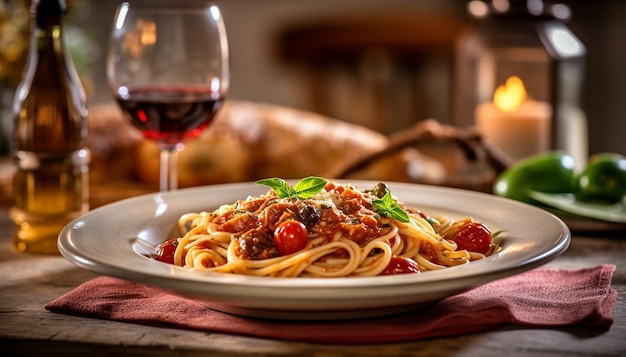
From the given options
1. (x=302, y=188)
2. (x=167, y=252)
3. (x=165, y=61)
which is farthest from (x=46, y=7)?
(x=302, y=188)

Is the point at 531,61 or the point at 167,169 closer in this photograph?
the point at 167,169

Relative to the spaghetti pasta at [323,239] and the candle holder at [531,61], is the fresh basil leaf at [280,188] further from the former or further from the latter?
the candle holder at [531,61]

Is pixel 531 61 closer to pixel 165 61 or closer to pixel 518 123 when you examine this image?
pixel 518 123

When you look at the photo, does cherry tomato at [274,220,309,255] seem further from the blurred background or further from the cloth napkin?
the blurred background

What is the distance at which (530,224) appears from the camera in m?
1.66

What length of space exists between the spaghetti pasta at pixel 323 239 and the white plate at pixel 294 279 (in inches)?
3.0

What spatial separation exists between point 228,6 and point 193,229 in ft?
19.0

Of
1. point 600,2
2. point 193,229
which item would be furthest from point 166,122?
point 600,2

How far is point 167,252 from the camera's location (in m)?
1.66

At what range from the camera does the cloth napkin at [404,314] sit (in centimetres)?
138

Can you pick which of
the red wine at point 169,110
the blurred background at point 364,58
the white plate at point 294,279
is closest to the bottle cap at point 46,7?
the red wine at point 169,110

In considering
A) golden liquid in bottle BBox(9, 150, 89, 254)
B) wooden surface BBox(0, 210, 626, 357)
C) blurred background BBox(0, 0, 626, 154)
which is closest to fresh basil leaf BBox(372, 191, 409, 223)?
wooden surface BBox(0, 210, 626, 357)

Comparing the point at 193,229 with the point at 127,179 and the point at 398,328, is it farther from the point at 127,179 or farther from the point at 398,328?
the point at 127,179

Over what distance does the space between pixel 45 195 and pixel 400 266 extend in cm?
98
